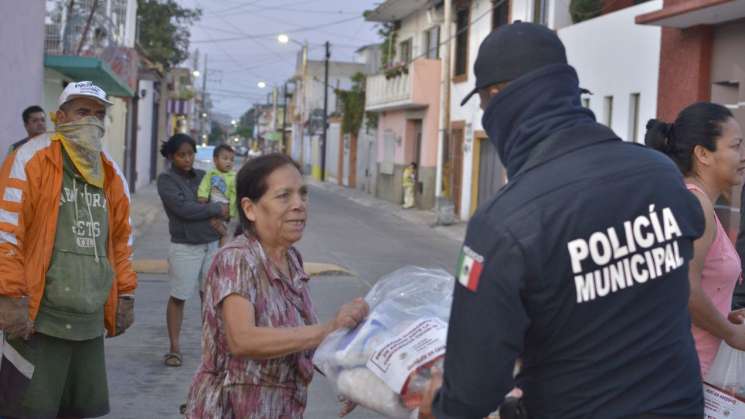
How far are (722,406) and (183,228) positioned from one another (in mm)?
5412

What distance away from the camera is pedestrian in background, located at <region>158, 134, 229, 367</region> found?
7.83 m

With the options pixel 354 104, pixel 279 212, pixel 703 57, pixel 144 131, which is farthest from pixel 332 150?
pixel 279 212

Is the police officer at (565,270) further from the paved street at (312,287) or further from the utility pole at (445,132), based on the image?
the utility pole at (445,132)

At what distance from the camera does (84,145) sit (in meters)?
4.65

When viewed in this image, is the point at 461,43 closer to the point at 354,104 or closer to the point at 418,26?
the point at 418,26

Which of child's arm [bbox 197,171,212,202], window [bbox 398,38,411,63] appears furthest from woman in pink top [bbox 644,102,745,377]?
window [bbox 398,38,411,63]

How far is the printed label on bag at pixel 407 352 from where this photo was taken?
2.41 m

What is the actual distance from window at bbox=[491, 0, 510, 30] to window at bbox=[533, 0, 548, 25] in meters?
2.22

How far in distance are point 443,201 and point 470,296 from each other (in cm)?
2345

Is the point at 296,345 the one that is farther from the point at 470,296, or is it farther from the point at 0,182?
the point at 0,182

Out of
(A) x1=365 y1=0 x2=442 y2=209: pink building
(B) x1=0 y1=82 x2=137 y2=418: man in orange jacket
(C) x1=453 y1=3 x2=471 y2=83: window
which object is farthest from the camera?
(A) x1=365 y1=0 x2=442 y2=209: pink building

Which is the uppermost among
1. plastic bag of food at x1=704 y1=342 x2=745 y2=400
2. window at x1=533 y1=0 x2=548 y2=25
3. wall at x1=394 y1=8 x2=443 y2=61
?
wall at x1=394 y1=8 x2=443 y2=61

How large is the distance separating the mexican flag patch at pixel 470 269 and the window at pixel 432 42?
2942cm

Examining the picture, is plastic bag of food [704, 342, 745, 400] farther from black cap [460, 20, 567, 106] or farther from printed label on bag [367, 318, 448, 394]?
black cap [460, 20, 567, 106]
